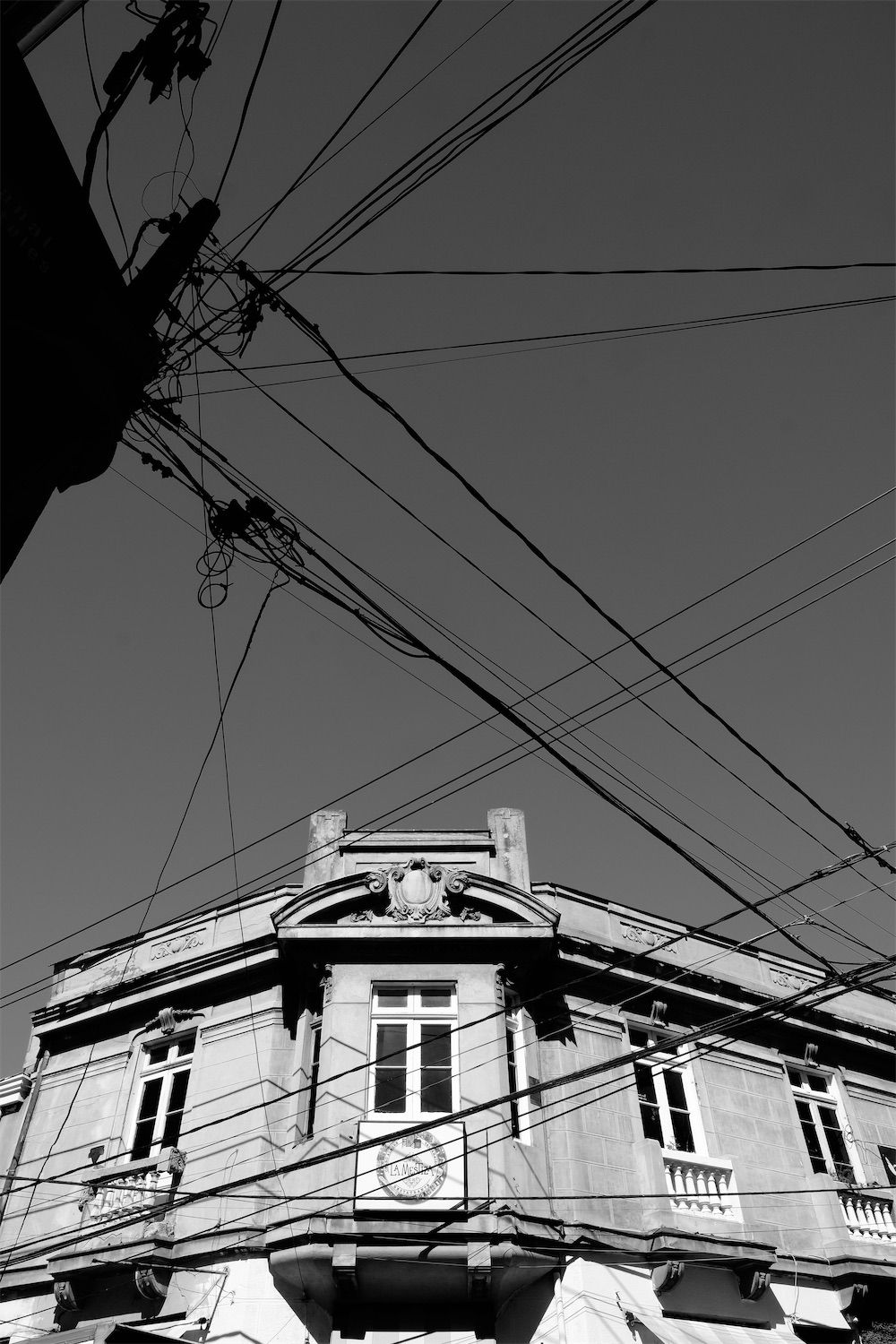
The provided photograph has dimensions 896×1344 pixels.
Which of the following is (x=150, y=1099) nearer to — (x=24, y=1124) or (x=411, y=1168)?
(x=24, y=1124)

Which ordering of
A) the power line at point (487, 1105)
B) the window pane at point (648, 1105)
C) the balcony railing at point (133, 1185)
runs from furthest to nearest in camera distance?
the window pane at point (648, 1105) → the balcony railing at point (133, 1185) → the power line at point (487, 1105)

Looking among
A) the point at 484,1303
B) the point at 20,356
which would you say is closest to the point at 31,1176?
the point at 484,1303

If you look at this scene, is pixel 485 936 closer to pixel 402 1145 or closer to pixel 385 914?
pixel 385 914

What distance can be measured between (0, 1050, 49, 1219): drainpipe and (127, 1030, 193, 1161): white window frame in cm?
188

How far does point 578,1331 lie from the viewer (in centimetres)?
1180

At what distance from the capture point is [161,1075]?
1508cm

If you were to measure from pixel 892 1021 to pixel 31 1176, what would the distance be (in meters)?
14.7

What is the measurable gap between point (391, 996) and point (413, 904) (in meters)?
1.33

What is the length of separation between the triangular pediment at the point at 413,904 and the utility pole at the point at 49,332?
930cm

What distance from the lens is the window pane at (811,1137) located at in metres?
15.6

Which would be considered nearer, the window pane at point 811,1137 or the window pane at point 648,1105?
the window pane at point 648,1105

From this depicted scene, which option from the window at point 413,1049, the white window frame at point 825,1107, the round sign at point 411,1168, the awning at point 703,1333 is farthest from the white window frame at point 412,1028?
the white window frame at point 825,1107

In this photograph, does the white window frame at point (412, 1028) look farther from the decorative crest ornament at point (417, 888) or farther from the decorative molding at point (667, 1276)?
the decorative molding at point (667, 1276)

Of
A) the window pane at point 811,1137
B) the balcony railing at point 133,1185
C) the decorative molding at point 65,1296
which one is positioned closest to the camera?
the decorative molding at point 65,1296
